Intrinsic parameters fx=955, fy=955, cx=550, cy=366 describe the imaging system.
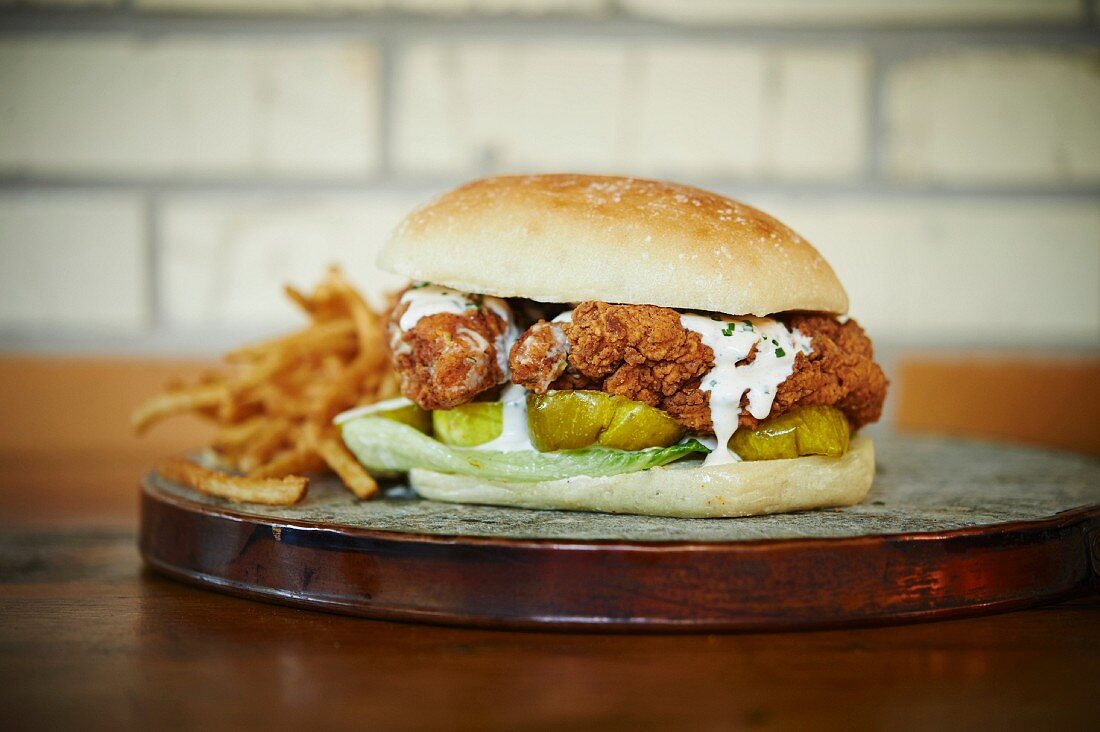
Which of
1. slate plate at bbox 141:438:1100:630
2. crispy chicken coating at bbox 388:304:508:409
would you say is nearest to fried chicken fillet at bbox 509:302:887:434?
crispy chicken coating at bbox 388:304:508:409

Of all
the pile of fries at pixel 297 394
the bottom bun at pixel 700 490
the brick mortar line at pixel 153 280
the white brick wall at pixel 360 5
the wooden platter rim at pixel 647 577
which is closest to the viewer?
the wooden platter rim at pixel 647 577

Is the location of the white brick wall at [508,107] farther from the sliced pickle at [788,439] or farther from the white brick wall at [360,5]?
the sliced pickle at [788,439]

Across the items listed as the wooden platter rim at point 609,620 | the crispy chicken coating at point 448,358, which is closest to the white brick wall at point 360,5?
the crispy chicken coating at point 448,358

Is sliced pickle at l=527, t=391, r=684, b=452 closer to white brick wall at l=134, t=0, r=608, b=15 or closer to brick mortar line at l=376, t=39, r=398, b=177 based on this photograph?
brick mortar line at l=376, t=39, r=398, b=177

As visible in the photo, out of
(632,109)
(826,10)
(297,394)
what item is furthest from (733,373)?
→ (826,10)

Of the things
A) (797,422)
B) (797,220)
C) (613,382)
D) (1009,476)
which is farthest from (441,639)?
(797,220)

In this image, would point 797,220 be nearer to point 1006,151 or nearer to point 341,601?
point 1006,151
